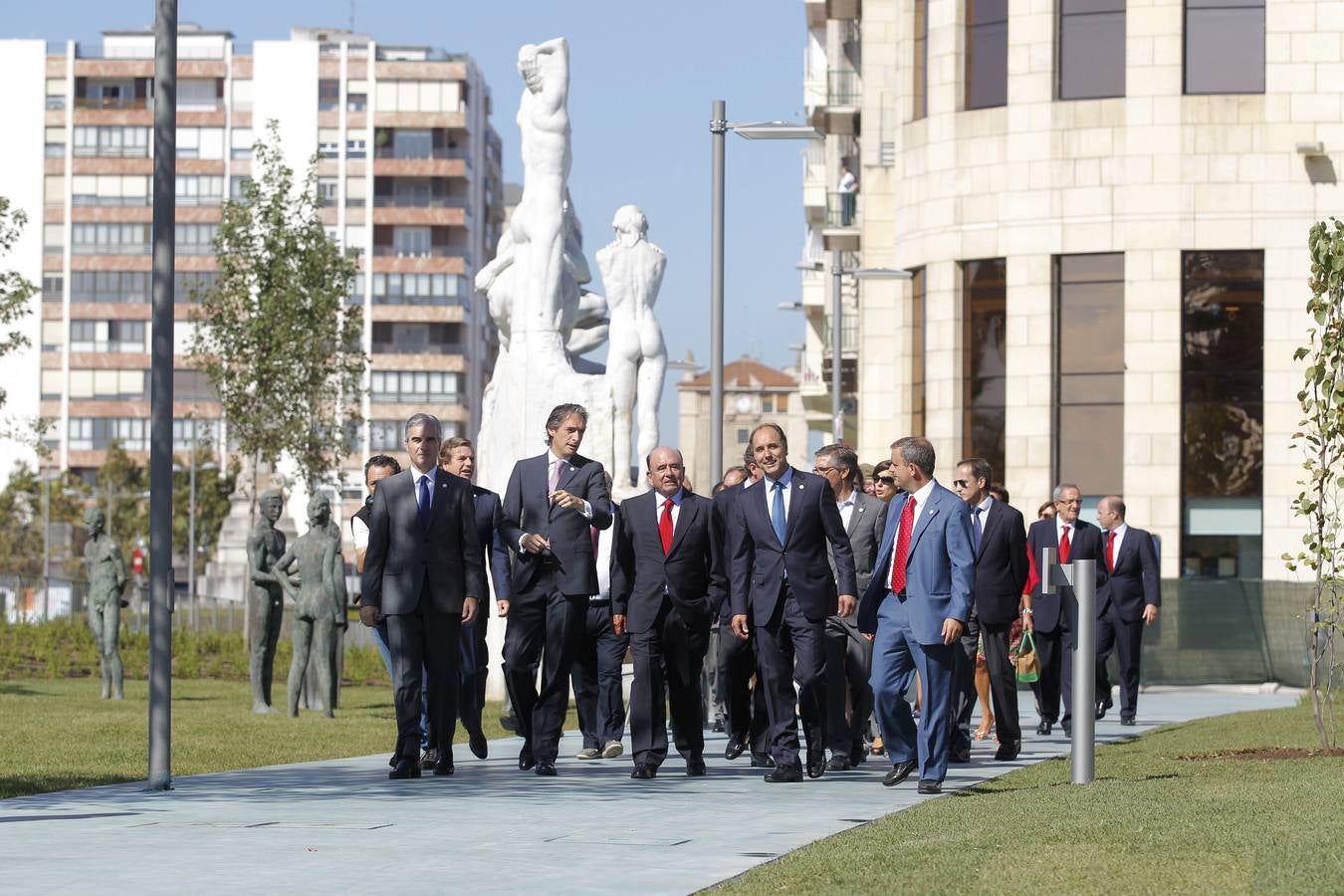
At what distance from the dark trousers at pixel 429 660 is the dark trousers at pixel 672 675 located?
42.1 inches

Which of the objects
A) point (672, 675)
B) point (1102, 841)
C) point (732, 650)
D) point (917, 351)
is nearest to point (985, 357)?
point (917, 351)

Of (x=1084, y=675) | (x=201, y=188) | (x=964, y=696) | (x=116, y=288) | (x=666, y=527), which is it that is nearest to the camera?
(x=1084, y=675)

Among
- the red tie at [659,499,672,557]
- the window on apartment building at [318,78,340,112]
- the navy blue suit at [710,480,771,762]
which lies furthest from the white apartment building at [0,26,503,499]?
the red tie at [659,499,672,557]

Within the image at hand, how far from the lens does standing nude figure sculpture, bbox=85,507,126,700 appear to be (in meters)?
25.9

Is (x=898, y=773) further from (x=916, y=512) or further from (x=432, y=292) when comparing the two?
(x=432, y=292)

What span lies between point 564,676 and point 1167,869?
653 centimetres

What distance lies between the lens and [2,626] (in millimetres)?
36812

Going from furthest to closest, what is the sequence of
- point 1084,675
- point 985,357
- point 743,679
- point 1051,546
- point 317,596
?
1. point 985,357
2. point 317,596
3. point 1051,546
4. point 743,679
5. point 1084,675

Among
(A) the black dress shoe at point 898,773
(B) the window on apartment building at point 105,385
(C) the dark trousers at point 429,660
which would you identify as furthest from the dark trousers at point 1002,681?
(B) the window on apartment building at point 105,385

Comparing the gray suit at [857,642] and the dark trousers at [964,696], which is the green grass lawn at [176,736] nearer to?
the gray suit at [857,642]

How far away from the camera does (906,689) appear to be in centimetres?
1375

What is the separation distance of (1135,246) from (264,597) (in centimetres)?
2013

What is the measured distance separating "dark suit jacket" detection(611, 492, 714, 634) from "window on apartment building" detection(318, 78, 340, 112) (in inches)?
4556

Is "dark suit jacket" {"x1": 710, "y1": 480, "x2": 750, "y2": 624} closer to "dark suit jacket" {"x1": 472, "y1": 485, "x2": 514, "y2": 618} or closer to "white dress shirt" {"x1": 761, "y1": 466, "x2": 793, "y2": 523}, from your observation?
"white dress shirt" {"x1": 761, "y1": 466, "x2": 793, "y2": 523}
